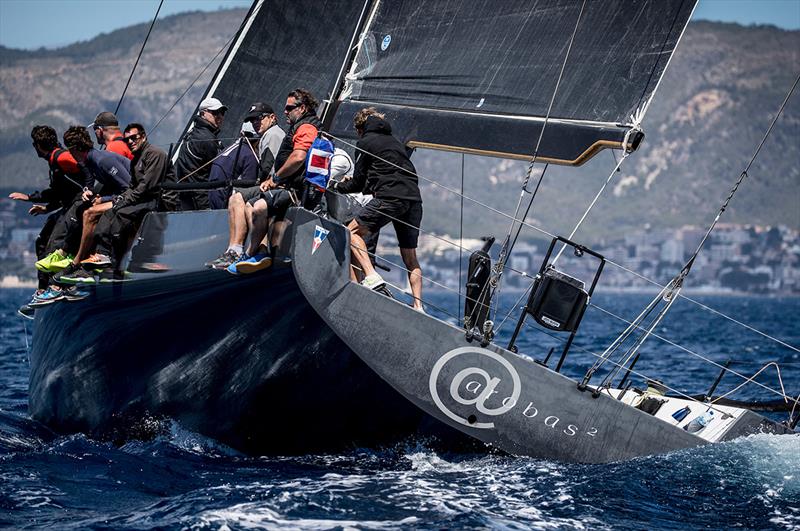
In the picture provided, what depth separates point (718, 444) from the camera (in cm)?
731

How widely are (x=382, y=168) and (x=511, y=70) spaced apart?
1.31 meters

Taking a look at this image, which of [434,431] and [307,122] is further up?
[307,122]

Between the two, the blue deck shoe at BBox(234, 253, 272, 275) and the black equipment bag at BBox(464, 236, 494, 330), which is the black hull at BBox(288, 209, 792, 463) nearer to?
the blue deck shoe at BBox(234, 253, 272, 275)

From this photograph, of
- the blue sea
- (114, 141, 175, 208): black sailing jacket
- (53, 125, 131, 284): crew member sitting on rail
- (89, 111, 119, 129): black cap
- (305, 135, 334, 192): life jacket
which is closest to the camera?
the blue sea

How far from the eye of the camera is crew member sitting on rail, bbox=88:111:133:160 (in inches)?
351

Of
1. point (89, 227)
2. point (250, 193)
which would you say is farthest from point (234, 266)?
point (89, 227)

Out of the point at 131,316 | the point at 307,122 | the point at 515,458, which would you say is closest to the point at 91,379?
the point at 131,316

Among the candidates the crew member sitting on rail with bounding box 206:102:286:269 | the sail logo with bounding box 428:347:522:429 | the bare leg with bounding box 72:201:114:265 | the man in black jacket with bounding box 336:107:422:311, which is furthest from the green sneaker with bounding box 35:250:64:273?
the sail logo with bounding box 428:347:522:429

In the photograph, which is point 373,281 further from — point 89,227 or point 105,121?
point 105,121

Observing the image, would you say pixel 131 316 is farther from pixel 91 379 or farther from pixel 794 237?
pixel 794 237

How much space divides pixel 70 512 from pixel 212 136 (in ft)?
10.7

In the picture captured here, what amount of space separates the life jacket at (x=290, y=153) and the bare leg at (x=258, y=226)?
0.90 ft

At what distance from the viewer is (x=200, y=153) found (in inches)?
331

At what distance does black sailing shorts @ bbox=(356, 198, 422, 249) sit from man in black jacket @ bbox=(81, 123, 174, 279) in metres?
1.80
